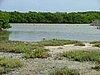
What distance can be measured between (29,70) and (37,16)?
10047 cm

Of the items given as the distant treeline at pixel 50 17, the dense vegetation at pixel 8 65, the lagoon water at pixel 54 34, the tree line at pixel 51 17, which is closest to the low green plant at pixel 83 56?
the dense vegetation at pixel 8 65

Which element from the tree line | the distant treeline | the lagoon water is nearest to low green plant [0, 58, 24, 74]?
the lagoon water

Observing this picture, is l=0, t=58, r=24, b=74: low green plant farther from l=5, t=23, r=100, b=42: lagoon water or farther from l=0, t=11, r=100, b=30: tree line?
l=0, t=11, r=100, b=30: tree line

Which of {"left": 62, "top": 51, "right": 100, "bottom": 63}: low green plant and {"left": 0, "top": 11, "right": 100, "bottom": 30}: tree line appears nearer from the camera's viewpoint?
{"left": 62, "top": 51, "right": 100, "bottom": 63}: low green plant

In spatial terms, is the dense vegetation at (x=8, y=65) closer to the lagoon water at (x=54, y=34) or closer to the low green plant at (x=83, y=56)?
the low green plant at (x=83, y=56)

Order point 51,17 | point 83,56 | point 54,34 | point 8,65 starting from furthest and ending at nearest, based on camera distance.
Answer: point 51,17 < point 54,34 < point 83,56 < point 8,65

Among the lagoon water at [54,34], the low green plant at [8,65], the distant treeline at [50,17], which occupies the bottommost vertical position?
the distant treeline at [50,17]

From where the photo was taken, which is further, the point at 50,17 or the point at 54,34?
the point at 50,17

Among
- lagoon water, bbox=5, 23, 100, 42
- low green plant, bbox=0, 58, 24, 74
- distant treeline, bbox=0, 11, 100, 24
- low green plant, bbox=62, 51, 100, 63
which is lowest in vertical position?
distant treeline, bbox=0, 11, 100, 24

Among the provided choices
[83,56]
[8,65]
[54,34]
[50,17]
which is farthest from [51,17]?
[8,65]

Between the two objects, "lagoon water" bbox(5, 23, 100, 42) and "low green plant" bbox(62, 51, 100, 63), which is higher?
"low green plant" bbox(62, 51, 100, 63)

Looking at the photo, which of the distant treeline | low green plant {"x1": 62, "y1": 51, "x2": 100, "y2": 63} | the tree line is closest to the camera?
low green plant {"x1": 62, "y1": 51, "x2": 100, "y2": 63}

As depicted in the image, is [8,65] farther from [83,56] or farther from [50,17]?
[50,17]

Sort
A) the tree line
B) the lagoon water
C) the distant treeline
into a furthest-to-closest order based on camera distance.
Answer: the distant treeline < the tree line < the lagoon water
